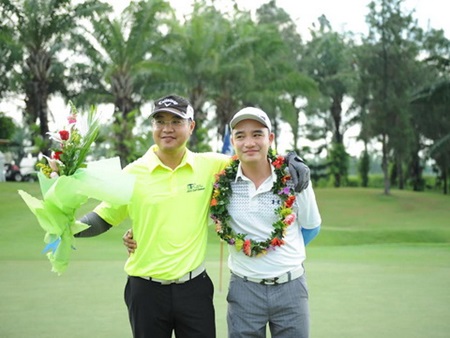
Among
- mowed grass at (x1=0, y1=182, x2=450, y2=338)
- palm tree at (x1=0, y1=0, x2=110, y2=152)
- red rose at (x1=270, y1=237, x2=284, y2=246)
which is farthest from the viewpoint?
palm tree at (x1=0, y1=0, x2=110, y2=152)

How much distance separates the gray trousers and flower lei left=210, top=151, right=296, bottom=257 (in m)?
0.22

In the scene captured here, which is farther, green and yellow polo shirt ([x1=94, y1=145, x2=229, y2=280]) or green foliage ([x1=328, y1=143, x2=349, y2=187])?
green foliage ([x1=328, y1=143, x2=349, y2=187])

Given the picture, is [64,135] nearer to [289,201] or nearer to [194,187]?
[194,187]

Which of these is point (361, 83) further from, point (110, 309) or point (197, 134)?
point (110, 309)

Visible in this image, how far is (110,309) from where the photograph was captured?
22.1ft

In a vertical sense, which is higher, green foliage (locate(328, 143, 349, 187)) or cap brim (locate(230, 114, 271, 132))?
cap brim (locate(230, 114, 271, 132))

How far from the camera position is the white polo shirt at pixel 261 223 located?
12.5 feet

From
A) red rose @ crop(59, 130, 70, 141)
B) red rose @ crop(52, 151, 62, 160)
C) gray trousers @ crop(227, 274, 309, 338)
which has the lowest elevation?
gray trousers @ crop(227, 274, 309, 338)

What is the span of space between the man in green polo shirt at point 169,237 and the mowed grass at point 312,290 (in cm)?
197

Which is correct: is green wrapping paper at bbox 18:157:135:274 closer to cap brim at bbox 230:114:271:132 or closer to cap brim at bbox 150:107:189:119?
cap brim at bbox 150:107:189:119

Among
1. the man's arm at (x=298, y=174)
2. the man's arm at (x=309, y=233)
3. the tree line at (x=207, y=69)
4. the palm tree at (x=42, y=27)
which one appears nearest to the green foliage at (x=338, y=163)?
the tree line at (x=207, y=69)

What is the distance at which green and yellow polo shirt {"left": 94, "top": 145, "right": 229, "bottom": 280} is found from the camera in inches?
149

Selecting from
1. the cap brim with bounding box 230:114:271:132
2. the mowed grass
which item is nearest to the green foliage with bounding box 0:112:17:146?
the mowed grass

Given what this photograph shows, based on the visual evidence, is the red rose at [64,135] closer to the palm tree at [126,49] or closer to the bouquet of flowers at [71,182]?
the bouquet of flowers at [71,182]
